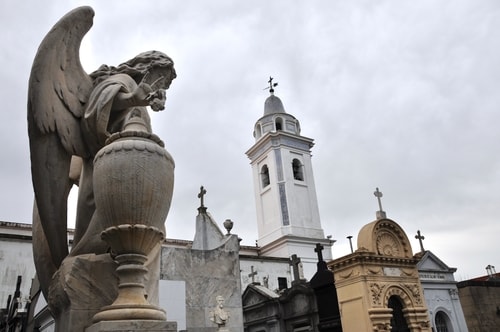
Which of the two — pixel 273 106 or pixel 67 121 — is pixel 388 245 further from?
pixel 273 106

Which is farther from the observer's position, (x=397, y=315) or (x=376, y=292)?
(x=397, y=315)

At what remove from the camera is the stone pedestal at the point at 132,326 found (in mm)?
1715

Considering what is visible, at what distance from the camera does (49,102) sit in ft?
7.70

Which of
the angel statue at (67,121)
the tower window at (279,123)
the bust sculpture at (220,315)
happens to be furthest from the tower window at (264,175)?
the angel statue at (67,121)

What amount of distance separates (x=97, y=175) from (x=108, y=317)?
2.25ft

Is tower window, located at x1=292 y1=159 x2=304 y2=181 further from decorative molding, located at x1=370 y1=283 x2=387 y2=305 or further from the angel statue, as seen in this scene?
the angel statue

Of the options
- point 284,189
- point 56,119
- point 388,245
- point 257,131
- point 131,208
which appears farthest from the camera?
point 257,131

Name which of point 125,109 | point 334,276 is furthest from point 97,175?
point 334,276

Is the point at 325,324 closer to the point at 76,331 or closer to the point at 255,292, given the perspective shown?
the point at 255,292

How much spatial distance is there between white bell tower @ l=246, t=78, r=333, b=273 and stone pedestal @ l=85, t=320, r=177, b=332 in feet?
85.2

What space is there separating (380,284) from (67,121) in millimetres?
7727

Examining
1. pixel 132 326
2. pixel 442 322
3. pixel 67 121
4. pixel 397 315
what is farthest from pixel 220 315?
pixel 442 322

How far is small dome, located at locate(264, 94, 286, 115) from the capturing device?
107ft

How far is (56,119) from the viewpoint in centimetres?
238
